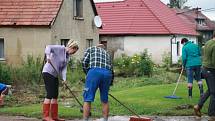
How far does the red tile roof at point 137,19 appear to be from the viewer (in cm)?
4262

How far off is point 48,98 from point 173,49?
32.7m

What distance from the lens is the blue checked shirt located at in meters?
10.5

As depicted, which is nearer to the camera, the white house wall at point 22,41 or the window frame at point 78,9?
the white house wall at point 22,41

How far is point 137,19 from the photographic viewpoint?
44.0 metres

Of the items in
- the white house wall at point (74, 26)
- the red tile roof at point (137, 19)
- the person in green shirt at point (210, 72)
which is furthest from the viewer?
the red tile roof at point (137, 19)

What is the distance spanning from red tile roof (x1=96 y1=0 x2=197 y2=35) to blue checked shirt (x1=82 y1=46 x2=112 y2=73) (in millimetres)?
31471

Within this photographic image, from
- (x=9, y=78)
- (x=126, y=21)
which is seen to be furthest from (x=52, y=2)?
(x=126, y=21)

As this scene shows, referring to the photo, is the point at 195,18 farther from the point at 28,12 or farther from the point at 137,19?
the point at 28,12

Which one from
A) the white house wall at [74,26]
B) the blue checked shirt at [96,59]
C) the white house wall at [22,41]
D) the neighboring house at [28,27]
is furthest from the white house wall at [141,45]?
the blue checked shirt at [96,59]

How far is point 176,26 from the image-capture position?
151ft

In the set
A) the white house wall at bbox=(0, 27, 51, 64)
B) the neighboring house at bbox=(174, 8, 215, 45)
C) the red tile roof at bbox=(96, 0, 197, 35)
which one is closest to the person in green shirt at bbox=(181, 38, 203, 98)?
the white house wall at bbox=(0, 27, 51, 64)

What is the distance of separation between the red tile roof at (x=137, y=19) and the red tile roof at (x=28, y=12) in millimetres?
13317

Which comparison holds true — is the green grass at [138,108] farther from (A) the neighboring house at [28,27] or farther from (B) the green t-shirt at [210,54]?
(A) the neighboring house at [28,27]

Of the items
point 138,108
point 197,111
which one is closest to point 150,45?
point 138,108
